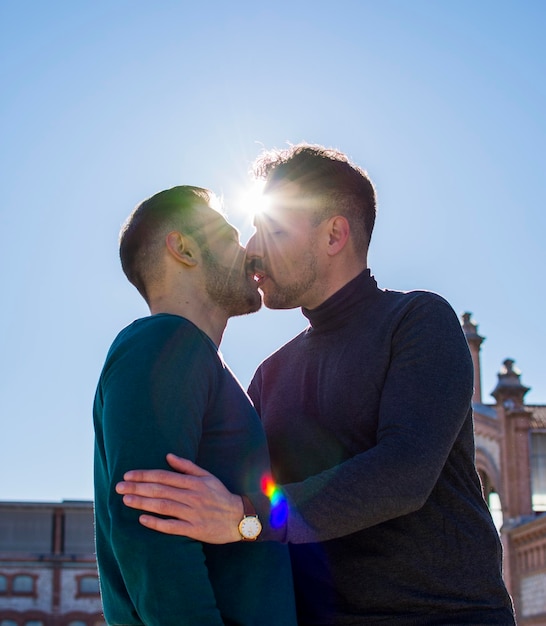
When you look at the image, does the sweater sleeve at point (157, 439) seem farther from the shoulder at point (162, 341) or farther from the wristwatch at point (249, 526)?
the wristwatch at point (249, 526)

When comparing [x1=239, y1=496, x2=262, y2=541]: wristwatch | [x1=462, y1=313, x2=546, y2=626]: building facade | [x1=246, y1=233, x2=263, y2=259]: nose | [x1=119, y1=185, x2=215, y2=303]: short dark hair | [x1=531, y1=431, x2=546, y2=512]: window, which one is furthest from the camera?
[x1=531, y1=431, x2=546, y2=512]: window

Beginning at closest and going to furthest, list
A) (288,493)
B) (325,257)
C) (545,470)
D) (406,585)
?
1. (288,493)
2. (406,585)
3. (325,257)
4. (545,470)

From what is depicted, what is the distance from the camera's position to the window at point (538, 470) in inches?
1081

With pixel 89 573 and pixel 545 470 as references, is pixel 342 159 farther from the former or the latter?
pixel 89 573

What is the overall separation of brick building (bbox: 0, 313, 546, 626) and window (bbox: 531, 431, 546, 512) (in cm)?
3

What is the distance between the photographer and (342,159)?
4105mm

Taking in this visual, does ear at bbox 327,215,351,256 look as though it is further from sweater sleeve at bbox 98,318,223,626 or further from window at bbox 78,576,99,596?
window at bbox 78,576,99,596

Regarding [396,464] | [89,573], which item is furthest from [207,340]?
[89,573]

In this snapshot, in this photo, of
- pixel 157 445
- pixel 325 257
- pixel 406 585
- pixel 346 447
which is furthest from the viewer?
pixel 325 257

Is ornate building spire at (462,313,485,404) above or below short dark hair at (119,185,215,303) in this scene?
above

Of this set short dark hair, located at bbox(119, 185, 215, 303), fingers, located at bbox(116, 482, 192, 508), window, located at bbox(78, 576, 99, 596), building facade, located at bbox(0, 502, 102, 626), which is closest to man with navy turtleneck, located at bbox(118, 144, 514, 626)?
fingers, located at bbox(116, 482, 192, 508)

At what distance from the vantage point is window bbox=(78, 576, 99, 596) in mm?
31503

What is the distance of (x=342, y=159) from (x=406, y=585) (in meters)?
1.73

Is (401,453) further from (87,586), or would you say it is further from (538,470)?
(87,586)
